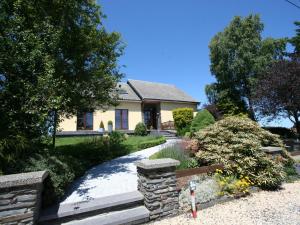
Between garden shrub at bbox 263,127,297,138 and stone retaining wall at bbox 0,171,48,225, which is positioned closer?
stone retaining wall at bbox 0,171,48,225

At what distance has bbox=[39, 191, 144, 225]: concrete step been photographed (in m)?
3.96

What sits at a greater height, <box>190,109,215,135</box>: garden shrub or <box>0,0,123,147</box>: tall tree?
<box>0,0,123,147</box>: tall tree

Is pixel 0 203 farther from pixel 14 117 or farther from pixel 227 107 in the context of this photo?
pixel 227 107

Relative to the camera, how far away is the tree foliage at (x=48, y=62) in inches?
208

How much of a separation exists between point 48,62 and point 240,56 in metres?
20.4

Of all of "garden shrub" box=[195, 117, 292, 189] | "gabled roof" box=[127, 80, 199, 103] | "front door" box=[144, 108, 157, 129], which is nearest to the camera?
"garden shrub" box=[195, 117, 292, 189]

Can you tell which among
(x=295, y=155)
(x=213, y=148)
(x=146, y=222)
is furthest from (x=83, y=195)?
(x=295, y=155)

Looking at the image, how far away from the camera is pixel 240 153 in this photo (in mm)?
6508

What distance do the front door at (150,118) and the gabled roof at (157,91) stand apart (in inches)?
67.9

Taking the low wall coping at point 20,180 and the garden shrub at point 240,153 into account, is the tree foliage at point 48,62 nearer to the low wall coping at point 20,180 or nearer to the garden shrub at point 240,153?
the low wall coping at point 20,180

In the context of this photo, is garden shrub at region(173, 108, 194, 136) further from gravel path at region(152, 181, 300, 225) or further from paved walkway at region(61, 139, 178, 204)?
gravel path at region(152, 181, 300, 225)

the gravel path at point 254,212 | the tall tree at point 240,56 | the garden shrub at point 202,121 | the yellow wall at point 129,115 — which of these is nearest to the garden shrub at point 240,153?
the gravel path at point 254,212

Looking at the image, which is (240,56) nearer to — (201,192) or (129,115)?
(129,115)

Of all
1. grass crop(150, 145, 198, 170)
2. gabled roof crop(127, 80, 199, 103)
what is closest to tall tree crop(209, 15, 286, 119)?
gabled roof crop(127, 80, 199, 103)
